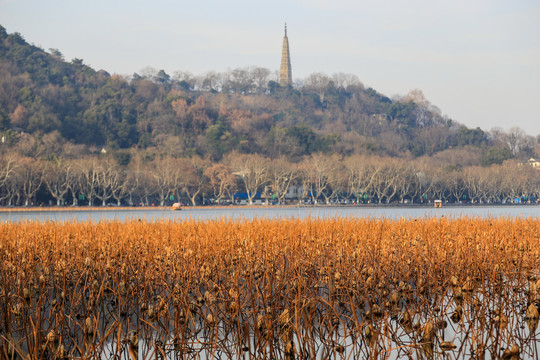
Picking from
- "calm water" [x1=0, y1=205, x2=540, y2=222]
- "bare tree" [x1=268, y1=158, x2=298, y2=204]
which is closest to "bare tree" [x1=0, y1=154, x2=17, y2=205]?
"calm water" [x1=0, y1=205, x2=540, y2=222]

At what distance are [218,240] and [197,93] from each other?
5040 inches

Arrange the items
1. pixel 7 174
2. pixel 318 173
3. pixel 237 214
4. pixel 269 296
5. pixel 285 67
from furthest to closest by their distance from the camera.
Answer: pixel 285 67
pixel 318 173
pixel 7 174
pixel 237 214
pixel 269 296

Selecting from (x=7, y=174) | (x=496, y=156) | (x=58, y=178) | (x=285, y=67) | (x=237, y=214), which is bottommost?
(x=237, y=214)

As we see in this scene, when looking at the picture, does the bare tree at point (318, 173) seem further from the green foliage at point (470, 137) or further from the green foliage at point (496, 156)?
the green foliage at point (470, 137)

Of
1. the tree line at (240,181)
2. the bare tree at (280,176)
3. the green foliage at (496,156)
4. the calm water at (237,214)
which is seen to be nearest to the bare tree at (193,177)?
the tree line at (240,181)

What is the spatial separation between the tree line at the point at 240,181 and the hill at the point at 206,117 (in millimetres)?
10023

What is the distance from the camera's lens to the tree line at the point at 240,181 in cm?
6309

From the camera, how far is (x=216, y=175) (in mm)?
75188

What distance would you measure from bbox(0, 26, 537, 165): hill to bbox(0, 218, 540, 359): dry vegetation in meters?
67.5

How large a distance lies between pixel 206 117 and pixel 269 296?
105m

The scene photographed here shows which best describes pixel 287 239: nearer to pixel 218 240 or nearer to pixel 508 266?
pixel 218 240

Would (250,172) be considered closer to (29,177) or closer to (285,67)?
(29,177)

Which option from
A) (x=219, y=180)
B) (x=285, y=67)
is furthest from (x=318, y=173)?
(x=285, y=67)

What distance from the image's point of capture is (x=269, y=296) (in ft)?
18.6
